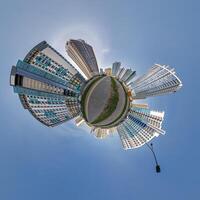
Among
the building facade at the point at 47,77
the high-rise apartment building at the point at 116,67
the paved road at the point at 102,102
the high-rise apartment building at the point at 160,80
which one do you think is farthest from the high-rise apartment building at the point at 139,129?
the paved road at the point at 102,102

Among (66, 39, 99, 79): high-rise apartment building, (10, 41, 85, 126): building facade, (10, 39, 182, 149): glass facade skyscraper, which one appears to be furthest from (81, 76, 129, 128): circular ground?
(10, 41, 85, 126): building facade

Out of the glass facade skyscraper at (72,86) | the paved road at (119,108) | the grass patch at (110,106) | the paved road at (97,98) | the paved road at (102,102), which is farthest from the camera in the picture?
the glass facade skyscraper at (72,86)

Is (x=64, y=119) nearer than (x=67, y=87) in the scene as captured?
No

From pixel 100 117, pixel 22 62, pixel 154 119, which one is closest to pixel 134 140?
pixel 154 119

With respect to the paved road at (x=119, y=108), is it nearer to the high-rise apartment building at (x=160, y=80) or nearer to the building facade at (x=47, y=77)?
the building facade at (x=47, y=77)

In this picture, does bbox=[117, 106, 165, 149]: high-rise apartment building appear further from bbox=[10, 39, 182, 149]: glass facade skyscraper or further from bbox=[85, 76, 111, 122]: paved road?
bbox=[85, 76, 111, 122]: paved road

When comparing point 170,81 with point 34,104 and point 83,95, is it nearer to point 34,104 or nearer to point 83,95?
point 34,104
